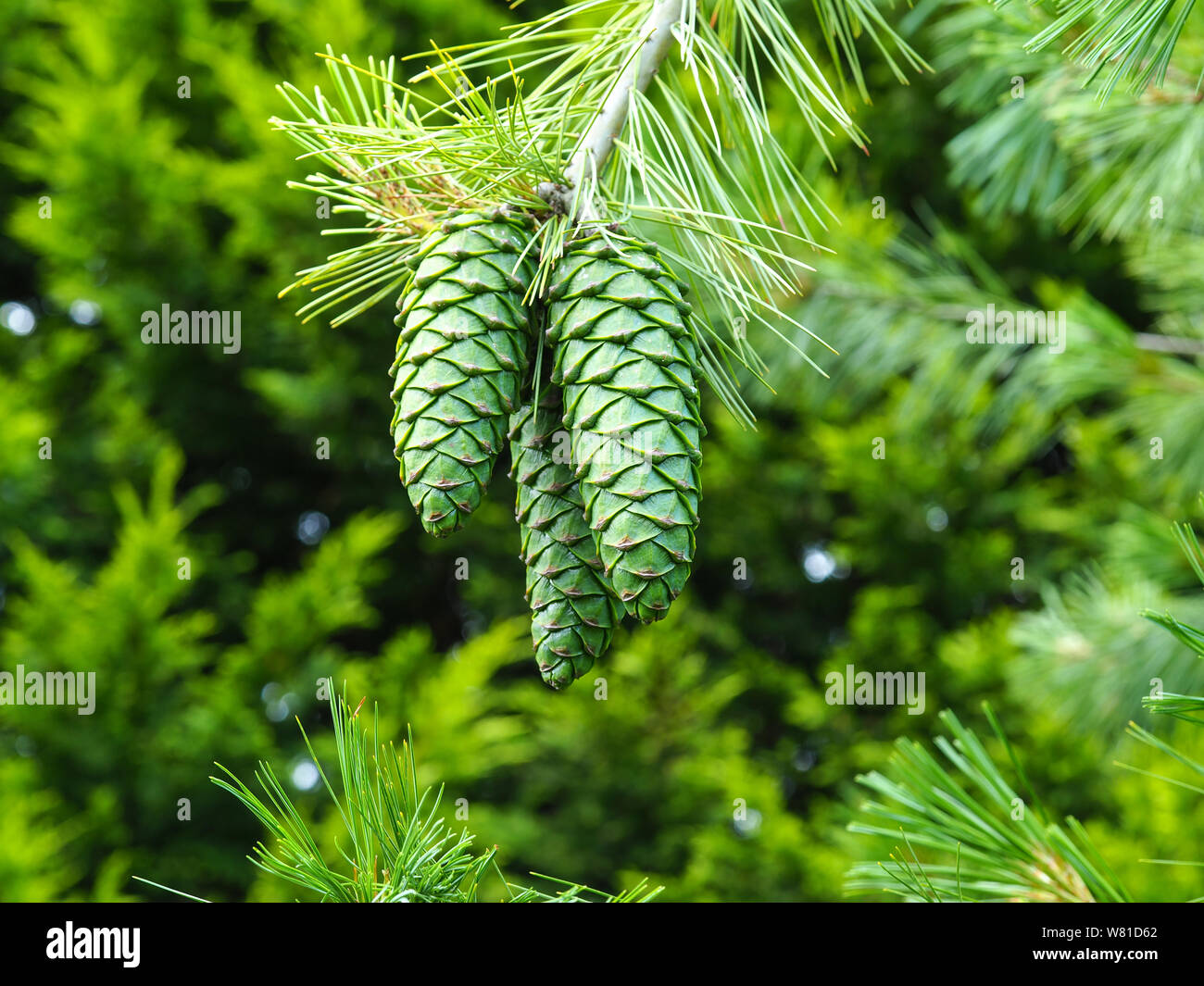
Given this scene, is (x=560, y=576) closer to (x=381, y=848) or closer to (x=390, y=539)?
(x=381, y=848)

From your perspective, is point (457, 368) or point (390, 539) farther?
point (390, 539)

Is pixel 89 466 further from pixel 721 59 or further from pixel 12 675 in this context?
pixel 721 59

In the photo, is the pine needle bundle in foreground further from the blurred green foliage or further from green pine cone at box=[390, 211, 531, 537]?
the blurred green foliage

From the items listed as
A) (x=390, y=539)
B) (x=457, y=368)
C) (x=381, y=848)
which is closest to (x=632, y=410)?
(x=457, y=368)

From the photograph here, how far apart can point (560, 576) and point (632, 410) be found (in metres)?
0.07

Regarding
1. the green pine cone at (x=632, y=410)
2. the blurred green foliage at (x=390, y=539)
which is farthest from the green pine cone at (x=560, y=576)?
the blurred green foliage at (x=390, y=539)

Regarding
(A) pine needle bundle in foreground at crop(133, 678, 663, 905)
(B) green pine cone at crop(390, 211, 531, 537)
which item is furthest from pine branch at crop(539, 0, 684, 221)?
(A) pine needle bundle in foreground at crop(133, 678, 663, 905)

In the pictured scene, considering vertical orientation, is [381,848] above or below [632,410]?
below

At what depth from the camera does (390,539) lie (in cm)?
218

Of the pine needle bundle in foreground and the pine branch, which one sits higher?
the pine branch

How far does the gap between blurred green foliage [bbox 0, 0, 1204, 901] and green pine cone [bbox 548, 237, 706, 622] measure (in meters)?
1.08

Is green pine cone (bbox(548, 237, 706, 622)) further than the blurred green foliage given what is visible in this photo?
No

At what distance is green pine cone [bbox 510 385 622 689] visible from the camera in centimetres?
35

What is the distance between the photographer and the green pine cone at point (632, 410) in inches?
12.7
